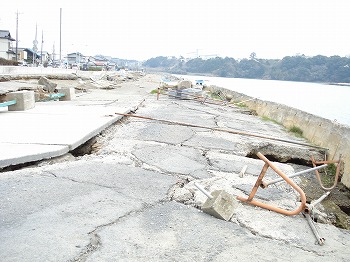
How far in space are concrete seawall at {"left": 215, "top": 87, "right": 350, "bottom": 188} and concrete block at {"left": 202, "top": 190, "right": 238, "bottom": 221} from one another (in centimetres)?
246

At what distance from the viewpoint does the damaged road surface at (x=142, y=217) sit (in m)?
1.93

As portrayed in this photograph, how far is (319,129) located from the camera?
6230mm

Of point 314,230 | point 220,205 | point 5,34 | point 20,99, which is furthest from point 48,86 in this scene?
point 5,34

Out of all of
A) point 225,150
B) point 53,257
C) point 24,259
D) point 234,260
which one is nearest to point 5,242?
point 24,259

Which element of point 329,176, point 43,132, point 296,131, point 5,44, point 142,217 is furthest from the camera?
point 5,44

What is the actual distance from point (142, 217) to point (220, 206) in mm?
615

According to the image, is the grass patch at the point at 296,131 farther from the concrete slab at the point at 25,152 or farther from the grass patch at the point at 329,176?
the concrete slab at the point at 25,152

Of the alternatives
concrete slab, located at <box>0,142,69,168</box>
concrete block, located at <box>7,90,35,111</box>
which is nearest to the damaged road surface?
concrete slab, located at <box>0,142,69,168</box>

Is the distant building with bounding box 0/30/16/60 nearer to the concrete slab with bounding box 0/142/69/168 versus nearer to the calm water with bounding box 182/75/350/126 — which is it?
the calm water with bounding box 182/75/350/126

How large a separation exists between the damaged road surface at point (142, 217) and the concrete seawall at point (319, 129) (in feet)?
4.82

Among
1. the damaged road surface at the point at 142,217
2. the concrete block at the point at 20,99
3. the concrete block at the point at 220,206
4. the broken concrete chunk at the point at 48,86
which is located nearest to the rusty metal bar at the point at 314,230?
the damaged road surface at the point at 142,217

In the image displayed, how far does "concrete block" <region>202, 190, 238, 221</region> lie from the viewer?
242cm

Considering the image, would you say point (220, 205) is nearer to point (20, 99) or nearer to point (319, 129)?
point (319, 129)

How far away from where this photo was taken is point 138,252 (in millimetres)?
1906
